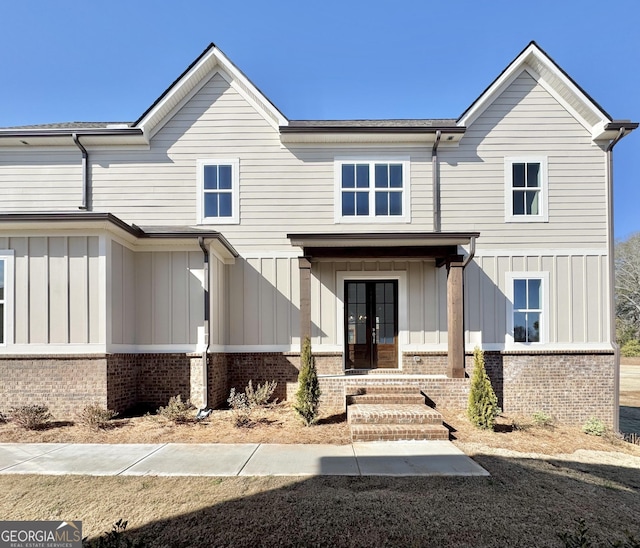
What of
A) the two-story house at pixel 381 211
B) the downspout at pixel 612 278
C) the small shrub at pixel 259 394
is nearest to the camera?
the small shrub at pixel 259 394

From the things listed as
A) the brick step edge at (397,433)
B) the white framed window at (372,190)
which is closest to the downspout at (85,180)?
the white framed window at (372,190)

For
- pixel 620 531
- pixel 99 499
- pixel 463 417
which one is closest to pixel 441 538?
pixel 620 531

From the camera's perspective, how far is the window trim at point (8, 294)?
25.1 feet

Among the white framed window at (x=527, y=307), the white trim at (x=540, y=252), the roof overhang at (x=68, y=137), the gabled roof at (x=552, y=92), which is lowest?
the white framed window at (x=527, y=307)

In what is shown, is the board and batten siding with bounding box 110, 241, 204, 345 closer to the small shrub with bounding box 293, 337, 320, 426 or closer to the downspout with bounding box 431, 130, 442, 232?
the small shrub with bounding box 293, 337, 320, 426

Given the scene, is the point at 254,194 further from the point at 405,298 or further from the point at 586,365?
the point at 586,365

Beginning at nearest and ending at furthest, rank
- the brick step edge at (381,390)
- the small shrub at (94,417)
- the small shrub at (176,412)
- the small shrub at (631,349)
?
the small shrub at (94,417)
the small shrub at (176,412)
the brick step edge at (381,390)
the small shrub at (631,349)

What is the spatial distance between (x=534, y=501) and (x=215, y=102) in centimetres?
1011

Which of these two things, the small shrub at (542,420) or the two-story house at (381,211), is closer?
the small shrub at (542,420)

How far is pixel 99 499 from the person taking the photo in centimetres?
432

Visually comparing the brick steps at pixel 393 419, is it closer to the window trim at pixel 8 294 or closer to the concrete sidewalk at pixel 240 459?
the concrete sidewalk at pixel 240 459

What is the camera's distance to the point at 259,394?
8719 millimetres

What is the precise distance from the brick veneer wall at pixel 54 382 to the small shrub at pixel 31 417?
20 cm

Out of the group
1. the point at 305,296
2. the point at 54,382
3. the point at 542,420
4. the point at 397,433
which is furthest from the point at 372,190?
the point at 54,382
